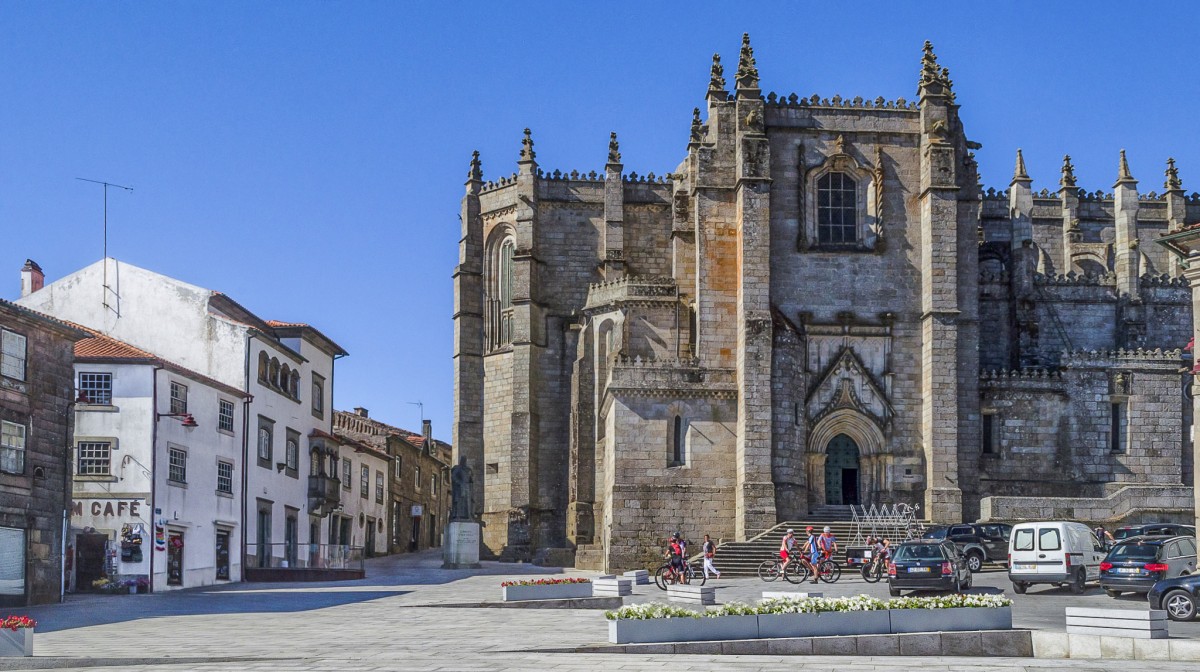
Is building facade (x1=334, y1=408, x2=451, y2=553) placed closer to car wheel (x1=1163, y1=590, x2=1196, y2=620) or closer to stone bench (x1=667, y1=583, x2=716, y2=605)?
stone bench (x1=667, y1=583, x2=716, y2=605)

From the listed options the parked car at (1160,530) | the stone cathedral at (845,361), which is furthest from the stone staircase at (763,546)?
the parked car at (1160,530)

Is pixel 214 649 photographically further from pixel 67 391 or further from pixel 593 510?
pixel 593 510

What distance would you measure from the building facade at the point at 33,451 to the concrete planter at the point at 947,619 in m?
23.6

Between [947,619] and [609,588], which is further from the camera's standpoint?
[609,588]

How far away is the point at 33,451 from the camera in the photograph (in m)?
40.3

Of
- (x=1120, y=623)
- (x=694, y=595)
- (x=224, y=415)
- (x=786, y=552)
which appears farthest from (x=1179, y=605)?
(x=224, y=415)

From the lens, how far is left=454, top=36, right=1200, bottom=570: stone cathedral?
5428 centimetres

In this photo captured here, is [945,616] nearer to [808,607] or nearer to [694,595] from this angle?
[808,607]

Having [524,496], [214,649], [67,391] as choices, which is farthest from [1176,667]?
[524,496]

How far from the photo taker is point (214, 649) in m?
25.7

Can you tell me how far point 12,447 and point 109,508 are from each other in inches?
277

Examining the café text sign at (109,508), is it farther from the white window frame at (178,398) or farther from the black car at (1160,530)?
the black car at (1160,530)

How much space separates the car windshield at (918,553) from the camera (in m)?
36.8

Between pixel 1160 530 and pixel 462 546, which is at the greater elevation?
pixel 1160 530
